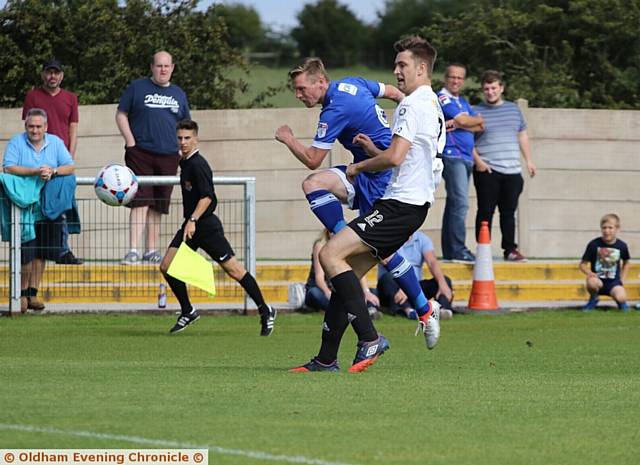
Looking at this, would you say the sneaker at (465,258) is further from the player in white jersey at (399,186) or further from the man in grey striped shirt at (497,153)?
→ the player in white jersey at (399,186)

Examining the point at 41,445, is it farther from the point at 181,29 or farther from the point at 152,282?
the point at 181,29

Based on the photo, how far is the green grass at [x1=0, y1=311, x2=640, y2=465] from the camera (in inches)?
251

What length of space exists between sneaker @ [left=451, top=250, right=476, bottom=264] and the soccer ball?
471cm

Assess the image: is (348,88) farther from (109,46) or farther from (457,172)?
(109,46)

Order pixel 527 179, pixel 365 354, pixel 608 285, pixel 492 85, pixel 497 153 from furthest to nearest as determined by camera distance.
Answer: pixel 527 179 → pixel 497 153 → pixel 492 85 → pixel 608 285 → pixel 365 354

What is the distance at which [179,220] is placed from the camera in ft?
57.6

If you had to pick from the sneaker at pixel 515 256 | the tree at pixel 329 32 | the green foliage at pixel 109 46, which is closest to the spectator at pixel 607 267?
the sneaker at pixel 515 256

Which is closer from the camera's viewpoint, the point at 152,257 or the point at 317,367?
the point at 317,367

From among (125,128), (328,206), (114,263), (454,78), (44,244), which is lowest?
(114,263)

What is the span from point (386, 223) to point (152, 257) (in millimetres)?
7673

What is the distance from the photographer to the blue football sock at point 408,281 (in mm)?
10438

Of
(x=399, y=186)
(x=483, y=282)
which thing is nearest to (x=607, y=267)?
(x=483, y=282)

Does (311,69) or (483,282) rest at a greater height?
(311,69)

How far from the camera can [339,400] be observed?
7.81 m
